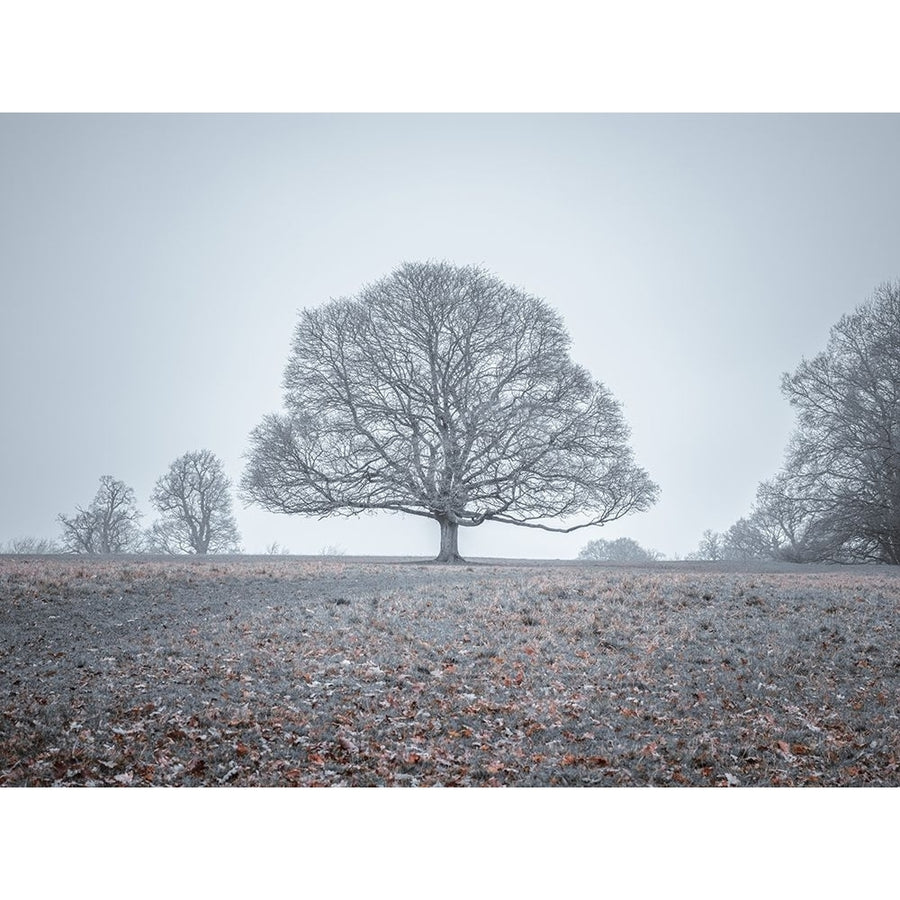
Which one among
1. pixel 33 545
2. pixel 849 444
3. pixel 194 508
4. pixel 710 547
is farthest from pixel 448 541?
pixel 710 547

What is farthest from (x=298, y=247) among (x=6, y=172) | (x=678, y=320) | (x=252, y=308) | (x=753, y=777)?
(x=753, y=777)

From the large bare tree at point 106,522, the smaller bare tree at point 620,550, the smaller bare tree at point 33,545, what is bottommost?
the smaller bare tree at point 620,550

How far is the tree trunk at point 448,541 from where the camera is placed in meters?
19.2

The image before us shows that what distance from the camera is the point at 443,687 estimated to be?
23.8ft

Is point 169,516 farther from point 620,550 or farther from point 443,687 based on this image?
point 620,550

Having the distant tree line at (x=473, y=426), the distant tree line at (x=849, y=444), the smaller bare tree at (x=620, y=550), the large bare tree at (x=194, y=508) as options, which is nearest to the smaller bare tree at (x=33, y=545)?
the large bare tree at (x=194, y=508)

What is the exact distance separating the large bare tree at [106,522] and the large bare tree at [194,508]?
1204 mm

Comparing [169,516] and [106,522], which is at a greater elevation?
[169,516]

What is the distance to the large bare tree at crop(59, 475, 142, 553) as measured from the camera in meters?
26.4

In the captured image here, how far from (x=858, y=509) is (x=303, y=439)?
15960 mm

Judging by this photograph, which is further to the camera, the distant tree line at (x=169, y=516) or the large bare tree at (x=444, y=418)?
the distant tree line at (x=169, y=516)

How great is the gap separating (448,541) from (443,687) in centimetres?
1207

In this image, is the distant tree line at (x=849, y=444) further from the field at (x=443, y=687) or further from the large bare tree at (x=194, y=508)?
the large bare tree at (x=194, y=508)

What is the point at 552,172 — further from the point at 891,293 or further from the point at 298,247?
the point at 891,293
